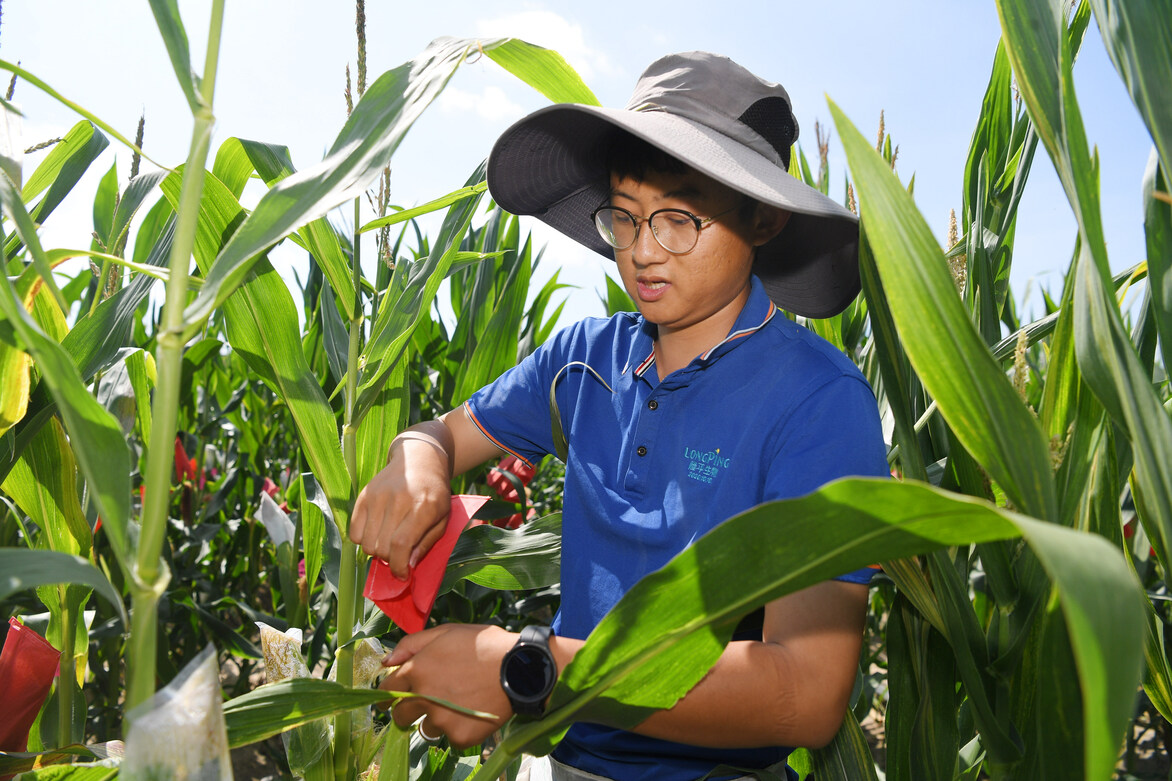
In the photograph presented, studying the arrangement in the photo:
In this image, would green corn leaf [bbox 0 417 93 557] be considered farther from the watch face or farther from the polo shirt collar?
the polo shirt collar

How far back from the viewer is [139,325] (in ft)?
6.22

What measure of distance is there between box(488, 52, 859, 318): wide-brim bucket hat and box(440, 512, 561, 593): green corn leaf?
0.42 m

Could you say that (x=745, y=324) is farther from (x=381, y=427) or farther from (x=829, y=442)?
(x=381, y=427)

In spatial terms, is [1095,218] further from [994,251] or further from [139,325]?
[139,325]

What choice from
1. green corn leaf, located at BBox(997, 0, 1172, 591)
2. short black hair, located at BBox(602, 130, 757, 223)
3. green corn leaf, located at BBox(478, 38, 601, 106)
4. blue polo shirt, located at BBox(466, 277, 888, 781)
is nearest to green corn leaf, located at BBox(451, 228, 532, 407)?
blue polo shirt, located at BBox(466, 277, 888, 781)

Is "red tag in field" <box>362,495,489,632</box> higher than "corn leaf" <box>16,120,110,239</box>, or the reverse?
"corn leaf" <box>16,120,110,239</box>

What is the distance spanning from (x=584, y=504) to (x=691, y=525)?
0.16 m

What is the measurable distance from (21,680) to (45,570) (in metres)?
0.45

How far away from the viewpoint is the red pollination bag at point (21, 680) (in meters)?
0.67

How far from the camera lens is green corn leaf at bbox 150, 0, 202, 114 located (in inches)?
15.0

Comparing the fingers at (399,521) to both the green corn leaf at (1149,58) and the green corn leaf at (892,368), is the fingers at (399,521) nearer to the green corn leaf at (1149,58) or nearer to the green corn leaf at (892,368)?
the green corn leaf at (892,368)

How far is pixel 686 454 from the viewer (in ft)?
2.72

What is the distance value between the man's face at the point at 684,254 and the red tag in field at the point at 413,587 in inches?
12.3

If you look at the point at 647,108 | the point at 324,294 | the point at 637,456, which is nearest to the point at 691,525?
the point at 637,456
